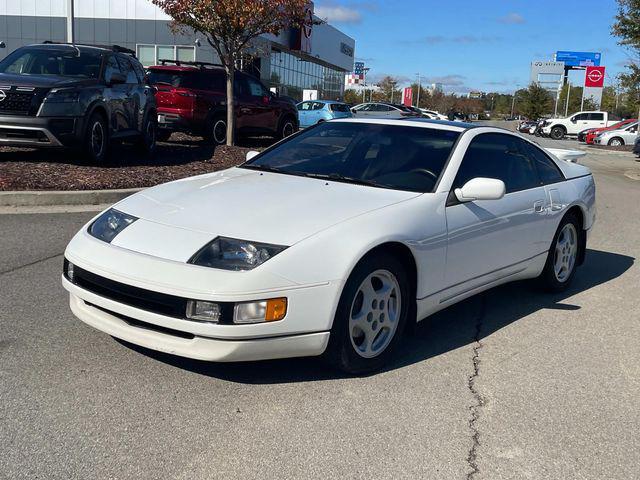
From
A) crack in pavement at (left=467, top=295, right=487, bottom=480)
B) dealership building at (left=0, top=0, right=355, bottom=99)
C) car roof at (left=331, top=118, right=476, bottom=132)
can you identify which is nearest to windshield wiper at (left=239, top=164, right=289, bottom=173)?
car roof at (left=331, top=118, right=476, bottom=132)

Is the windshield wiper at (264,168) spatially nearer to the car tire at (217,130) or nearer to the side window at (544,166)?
the side window at (544,166)

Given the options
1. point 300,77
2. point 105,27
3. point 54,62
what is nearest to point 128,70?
point 54,62

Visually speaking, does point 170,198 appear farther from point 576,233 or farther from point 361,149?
point 576,233

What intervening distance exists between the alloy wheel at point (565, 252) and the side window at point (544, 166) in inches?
17.1

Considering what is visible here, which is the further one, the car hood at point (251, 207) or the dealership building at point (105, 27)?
the dealership building at point (105, 27)

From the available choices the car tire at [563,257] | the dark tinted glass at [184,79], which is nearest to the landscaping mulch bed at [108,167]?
the dark tinted glass at [184,79]

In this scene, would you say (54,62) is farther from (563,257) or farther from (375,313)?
(375,313)

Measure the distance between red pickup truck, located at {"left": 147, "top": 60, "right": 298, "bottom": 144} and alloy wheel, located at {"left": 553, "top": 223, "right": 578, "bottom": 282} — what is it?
10.1 meters

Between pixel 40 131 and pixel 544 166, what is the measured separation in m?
6.92

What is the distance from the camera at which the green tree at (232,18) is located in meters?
13.3

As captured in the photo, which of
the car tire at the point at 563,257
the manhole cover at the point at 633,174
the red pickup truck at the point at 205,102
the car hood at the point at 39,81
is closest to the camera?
the car tire at the point at 563,257

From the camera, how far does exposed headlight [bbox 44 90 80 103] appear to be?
924 cm

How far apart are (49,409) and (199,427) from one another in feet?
Answer: 2.48

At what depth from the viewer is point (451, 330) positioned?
467 cm
